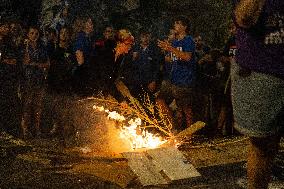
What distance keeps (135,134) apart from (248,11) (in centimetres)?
579

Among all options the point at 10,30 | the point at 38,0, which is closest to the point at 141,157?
the point at 10,30

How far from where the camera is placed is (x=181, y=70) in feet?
27.1

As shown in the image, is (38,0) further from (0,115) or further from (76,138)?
(76,138)

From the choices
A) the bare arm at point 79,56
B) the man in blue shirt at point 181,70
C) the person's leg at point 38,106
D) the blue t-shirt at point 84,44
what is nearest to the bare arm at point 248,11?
the man in blue shirt at point 181,70

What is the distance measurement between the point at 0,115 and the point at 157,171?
5419 mm

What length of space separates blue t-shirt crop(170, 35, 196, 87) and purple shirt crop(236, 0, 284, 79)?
5801 millimetres

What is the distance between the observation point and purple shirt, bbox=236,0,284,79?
212 cm

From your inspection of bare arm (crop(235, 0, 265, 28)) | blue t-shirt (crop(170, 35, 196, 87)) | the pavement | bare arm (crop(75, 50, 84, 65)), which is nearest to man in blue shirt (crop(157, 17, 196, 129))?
blue t-shirt (crop(170, 35, 196, 87))

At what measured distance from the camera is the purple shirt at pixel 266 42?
6.95 feet

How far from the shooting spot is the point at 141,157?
544cm

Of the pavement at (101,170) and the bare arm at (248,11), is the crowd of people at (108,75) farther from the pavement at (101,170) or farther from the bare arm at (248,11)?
the bare arm at (248,11)

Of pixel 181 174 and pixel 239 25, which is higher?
pixel 239 25

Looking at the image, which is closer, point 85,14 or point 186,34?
point 186,34

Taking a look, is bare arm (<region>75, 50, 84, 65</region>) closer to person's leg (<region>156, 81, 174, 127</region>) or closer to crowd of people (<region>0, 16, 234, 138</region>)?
crowd of people (<region>0, 16, 234, 138</region>)
